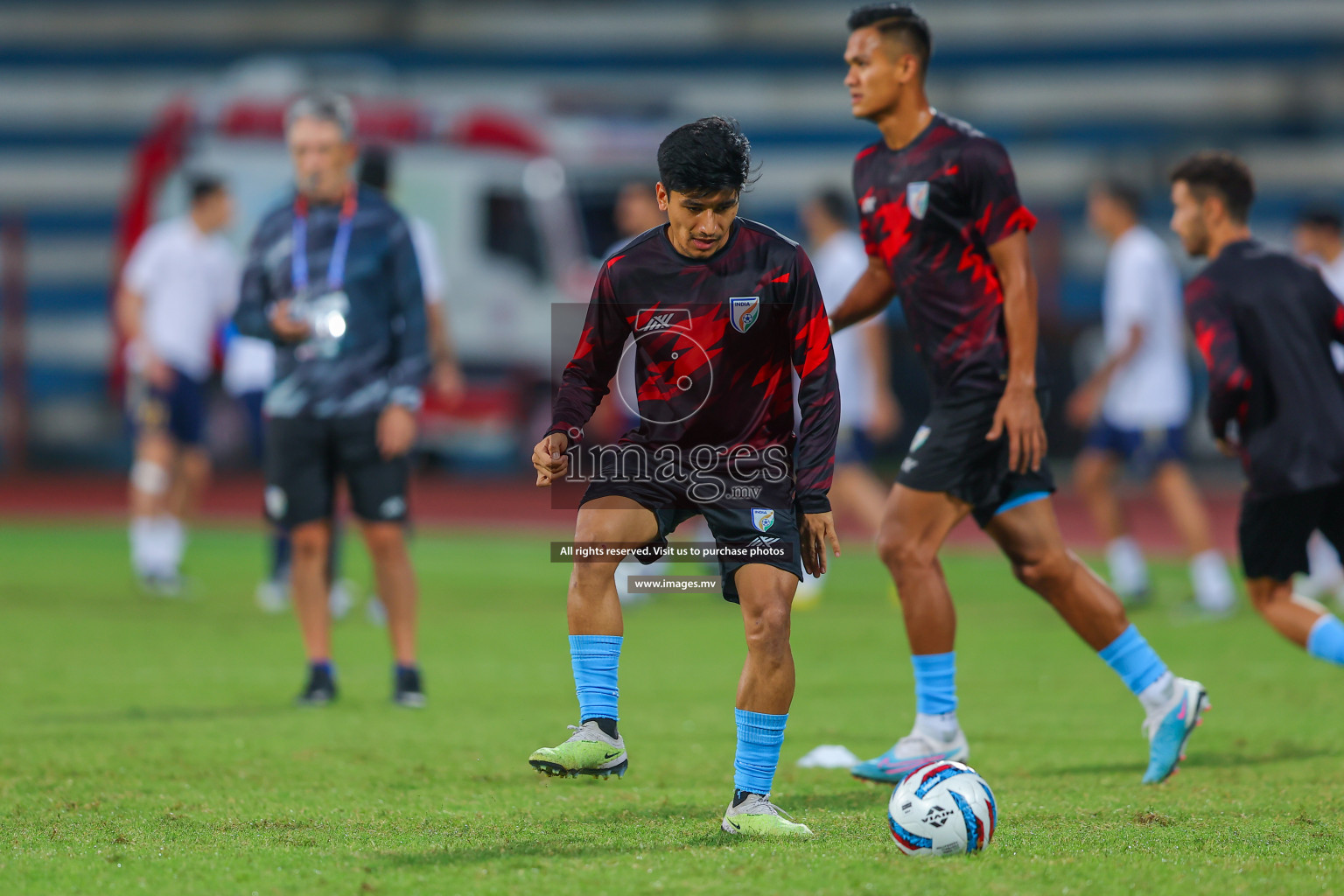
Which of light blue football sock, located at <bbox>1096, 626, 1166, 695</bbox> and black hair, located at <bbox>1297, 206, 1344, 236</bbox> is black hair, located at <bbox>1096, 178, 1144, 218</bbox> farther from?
light blue football sock, located at <bbox>1096, 626, 1166, 695</bbox>

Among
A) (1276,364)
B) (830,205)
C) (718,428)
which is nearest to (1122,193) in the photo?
(830,205)

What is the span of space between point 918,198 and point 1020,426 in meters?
0.87

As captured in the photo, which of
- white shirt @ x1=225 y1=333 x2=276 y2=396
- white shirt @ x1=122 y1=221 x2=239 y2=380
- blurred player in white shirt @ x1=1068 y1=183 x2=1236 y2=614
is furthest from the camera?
white shirt @ x1=122 y1=221 x2=239 y2=380

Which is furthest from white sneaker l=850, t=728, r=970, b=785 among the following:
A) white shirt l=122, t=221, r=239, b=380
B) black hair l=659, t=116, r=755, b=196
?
white shirt l=122, t=221, r=239, b=380

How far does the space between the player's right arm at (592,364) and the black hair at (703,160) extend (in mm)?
365

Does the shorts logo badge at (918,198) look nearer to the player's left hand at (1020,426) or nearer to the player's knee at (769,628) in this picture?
the player's left hand at (1020,426)

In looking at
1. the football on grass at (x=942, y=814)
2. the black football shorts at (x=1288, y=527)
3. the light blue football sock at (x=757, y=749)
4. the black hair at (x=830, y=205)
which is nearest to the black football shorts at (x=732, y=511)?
the light blue football sock at (x=757, y=749)

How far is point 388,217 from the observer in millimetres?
→ 6973

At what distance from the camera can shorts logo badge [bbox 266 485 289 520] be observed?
22.4ft

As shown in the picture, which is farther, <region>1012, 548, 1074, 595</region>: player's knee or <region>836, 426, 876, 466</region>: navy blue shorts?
<region>836, 426, 876, 466</region>: navy blue shorts

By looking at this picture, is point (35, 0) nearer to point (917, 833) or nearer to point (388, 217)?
point (388, 217)

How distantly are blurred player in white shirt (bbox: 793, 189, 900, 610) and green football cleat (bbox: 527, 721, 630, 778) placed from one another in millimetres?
5867

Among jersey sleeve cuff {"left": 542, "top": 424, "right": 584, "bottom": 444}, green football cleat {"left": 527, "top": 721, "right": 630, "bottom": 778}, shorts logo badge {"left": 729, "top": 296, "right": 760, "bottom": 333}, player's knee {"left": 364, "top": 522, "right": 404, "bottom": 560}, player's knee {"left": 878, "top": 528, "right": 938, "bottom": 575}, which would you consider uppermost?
shorts logo badge {"left": 729, "top": 296, "right": 760, "bottom": 333}

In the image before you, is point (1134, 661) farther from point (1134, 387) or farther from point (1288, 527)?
point (1134, 387)
